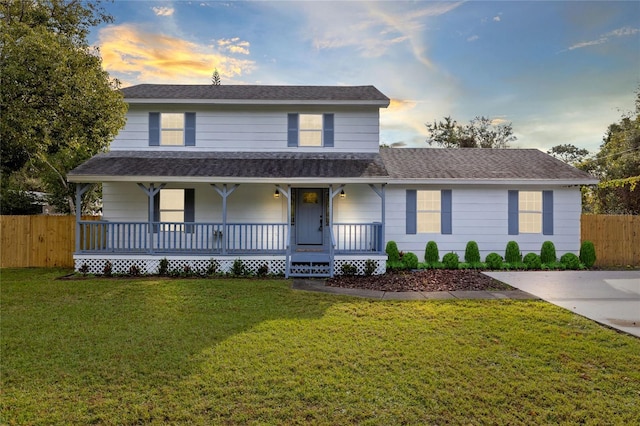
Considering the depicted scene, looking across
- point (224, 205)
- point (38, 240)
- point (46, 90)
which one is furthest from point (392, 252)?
point (38, 240)

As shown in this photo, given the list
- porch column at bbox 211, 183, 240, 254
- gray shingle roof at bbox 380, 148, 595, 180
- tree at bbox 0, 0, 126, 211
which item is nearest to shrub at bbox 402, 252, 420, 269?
gray shingle roof at bbox 380, 148, 595, 180

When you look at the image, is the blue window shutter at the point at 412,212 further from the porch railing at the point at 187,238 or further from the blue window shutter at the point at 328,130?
the porch railing at the point at 187,238

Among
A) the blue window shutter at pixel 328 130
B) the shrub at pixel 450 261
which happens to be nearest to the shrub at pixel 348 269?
the shrub at pixel 450 261

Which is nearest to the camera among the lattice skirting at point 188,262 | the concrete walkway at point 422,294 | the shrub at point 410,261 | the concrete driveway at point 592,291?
the concrete driveway at point 592,291

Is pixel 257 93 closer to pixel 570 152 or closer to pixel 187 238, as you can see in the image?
pixel 187 238

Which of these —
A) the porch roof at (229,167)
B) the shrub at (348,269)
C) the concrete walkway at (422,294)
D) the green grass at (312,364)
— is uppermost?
the porch roof at (229,167)

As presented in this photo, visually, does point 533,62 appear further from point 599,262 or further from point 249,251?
point 249,251

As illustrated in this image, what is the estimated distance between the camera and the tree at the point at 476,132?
29.6m

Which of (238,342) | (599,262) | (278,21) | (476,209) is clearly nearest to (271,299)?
(238,342)

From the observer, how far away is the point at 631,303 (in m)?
7.40

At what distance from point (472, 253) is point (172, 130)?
11.7 m

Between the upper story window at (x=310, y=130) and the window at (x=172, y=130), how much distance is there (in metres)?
3.99

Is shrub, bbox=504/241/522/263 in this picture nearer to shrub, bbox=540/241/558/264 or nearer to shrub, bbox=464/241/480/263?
shrub, bbox=540/241/558/264

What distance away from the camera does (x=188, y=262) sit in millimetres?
10961
